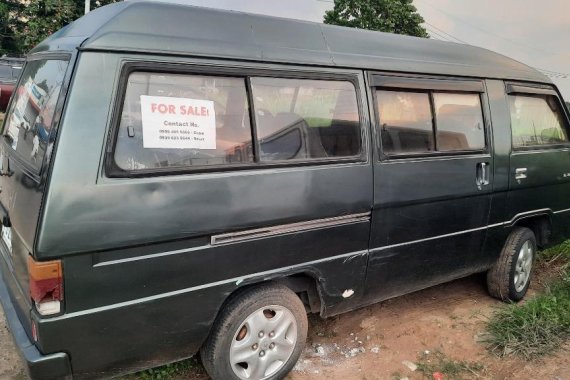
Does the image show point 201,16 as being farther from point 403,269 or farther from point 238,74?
point 403,269

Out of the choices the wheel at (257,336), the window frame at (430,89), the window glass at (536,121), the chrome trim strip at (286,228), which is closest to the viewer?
the chrome trim strip at (286,228)

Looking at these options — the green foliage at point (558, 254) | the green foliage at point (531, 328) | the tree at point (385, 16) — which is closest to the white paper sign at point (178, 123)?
the green foliage at point (531, 328)

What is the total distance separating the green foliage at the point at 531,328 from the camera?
338cm

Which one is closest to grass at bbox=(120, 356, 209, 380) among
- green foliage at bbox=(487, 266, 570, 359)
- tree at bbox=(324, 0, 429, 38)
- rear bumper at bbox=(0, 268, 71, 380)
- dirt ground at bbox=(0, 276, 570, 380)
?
dirt ground at bbox=(0, 276, 570, 380)

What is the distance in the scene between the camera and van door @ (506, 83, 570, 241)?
154 inches

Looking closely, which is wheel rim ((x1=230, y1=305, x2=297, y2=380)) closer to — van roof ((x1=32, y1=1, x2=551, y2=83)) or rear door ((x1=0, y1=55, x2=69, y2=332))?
rear door ((x1=0, y1=55, x2=69, y2=332))

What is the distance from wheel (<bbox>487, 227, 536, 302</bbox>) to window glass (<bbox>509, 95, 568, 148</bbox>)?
0.83 metres

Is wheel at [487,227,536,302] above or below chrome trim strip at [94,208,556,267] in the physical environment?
below

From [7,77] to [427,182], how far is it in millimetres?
12637

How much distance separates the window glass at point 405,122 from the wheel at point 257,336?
1.20 metres

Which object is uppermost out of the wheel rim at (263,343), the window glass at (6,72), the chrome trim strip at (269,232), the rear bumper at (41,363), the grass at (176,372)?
the window glass at (6,72)

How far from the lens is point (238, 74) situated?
2426 mm

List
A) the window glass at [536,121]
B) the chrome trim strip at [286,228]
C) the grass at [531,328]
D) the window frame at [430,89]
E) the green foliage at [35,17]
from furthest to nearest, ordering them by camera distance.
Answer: the green foliage at [35,17] < the window glass at [536,121] < the grass at [531,328] < the window frame at [430,89] < the chrome trim strip at [286,228]

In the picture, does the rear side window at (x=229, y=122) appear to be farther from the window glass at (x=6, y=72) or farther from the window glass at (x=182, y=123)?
the window glass at (x=6, y=72)
